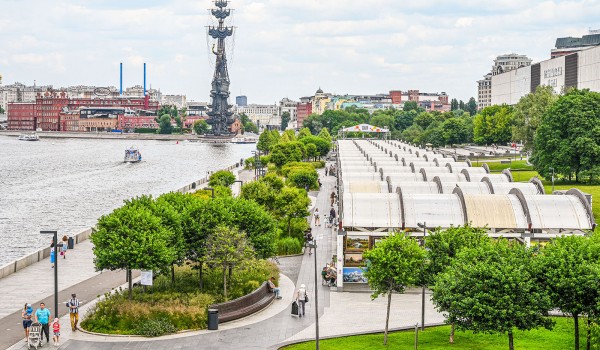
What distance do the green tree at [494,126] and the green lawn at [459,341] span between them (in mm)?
105379

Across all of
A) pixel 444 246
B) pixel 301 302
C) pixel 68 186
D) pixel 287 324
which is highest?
pixel 444 246

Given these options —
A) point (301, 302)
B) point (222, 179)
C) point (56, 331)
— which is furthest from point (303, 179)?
point (56, 331)

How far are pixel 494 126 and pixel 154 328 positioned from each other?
114 m

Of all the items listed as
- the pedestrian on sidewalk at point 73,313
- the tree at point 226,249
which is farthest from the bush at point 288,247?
the pedestrian on sidewalk at point 73,313

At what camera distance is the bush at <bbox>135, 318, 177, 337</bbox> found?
29.4 meters

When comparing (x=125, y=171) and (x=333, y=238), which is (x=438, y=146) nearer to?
(x=125, y=171)

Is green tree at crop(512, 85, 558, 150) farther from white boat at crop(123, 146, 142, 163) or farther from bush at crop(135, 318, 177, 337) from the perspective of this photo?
white boat at crop(123, 146, 142, 163)

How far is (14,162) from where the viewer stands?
6378 inches

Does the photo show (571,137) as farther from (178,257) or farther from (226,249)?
(178,257)

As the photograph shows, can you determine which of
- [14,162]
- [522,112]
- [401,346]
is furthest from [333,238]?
[14,162]

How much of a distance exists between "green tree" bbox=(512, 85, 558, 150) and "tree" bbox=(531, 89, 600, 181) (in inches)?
811

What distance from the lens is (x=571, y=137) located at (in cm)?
6975

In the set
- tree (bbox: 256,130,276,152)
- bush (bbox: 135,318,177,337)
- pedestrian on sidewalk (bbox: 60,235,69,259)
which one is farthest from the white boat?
bush (bbox: 135,318,177,337)

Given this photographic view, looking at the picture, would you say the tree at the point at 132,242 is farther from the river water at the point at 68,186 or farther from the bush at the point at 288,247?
the river water at the point at 68,186
